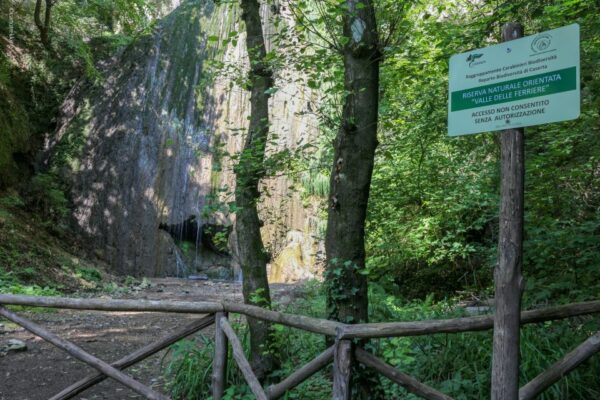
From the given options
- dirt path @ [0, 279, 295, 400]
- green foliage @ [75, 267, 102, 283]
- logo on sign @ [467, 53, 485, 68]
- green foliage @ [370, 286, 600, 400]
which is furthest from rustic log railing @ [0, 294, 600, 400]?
green foliage @ [75, 267, 102, 283]

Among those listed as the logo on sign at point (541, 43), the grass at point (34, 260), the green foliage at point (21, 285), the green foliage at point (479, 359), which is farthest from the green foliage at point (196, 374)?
the grass at point (34, 260)

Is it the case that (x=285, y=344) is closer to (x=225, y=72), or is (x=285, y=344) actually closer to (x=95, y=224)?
(x=225, y=72)

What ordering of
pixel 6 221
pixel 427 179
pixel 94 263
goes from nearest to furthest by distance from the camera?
1. pixel 427 179
2. pixel 6 221
3. pixel 94 263

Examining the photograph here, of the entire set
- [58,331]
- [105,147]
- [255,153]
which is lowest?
[58,331]

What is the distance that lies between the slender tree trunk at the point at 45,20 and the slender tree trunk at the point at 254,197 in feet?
39.1

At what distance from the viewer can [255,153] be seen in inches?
181

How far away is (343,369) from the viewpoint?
3.12 metres

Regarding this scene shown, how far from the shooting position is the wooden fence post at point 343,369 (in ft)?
10.2

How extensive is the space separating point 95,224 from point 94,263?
5.49ft

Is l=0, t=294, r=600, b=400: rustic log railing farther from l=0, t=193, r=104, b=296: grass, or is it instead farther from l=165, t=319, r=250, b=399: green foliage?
l=0, t=193, r=104, b=296: grass

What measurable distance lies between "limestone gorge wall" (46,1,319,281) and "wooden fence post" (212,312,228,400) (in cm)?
1081

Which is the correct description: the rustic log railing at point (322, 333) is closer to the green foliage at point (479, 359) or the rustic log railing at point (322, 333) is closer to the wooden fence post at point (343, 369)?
the wooden fence post at point (343, 369)

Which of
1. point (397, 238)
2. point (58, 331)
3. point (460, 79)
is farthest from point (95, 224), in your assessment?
point (460, 79)

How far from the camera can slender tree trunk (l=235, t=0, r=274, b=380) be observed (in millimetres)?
4578
